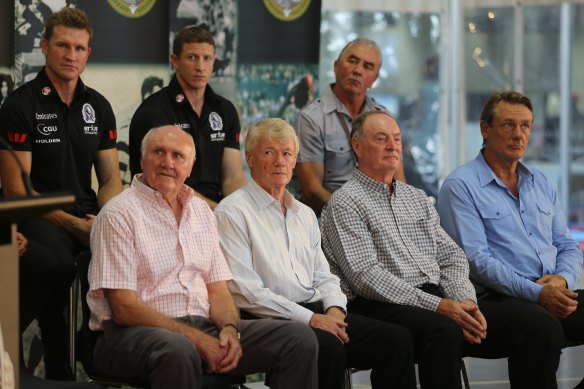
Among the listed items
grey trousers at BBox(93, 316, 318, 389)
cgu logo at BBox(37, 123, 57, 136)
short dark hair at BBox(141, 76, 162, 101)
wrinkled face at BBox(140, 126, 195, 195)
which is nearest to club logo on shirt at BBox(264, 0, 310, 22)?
short dark hair at BBox(141, 76, 162, 101)

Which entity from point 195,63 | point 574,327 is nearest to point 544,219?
point 574,327

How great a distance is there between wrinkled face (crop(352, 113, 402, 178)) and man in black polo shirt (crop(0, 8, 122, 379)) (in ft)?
3.90

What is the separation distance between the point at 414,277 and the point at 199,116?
4.68 feet

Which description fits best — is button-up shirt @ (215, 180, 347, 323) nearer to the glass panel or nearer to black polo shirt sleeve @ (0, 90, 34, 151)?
black polo shirt sleeve @ (0, 90, 34, 151)

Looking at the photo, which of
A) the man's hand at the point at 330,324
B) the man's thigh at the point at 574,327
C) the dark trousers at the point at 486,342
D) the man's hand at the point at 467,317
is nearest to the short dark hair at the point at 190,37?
the dark trousers at the point at 486,342

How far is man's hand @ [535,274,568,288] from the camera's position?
485 cm

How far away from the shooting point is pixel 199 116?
5.13m

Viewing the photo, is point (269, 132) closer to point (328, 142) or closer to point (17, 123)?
point (17, 123)

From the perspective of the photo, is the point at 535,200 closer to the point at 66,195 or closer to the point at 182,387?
the point at 182,387

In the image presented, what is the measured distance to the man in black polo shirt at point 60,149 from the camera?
14.2 feet

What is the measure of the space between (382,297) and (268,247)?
1.89 feet

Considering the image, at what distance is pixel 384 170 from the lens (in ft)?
14.9

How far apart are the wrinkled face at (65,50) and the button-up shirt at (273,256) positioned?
Answer: 1.05 metres

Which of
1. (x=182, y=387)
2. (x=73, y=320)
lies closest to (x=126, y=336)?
(x=182, y=387)
